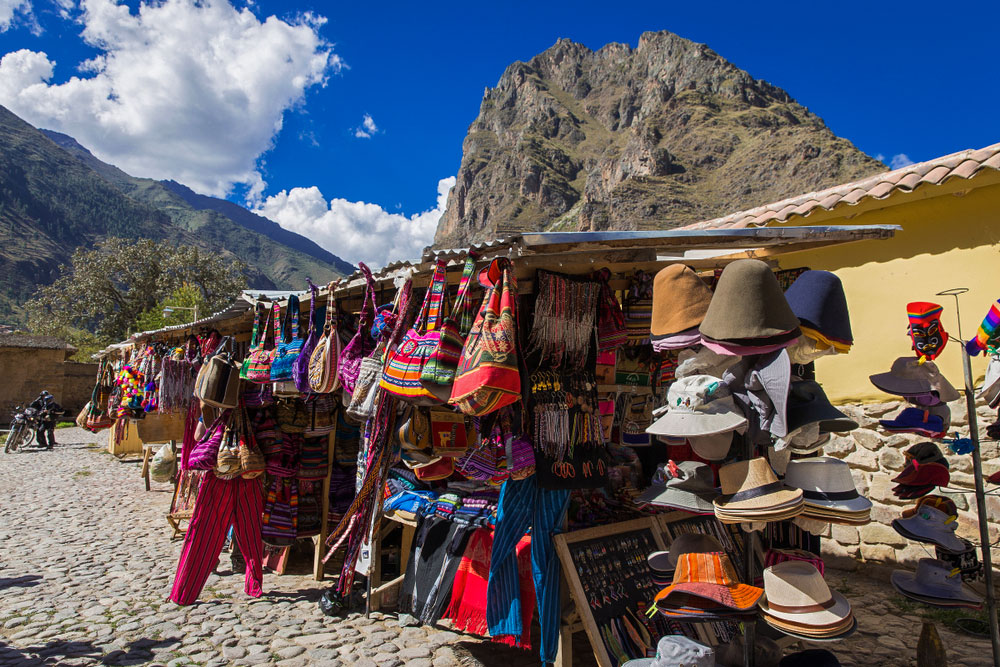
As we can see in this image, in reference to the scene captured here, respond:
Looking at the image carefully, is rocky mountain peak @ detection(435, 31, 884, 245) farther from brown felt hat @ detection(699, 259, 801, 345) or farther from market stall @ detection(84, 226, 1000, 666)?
brown felt hat @ detection(699, 259, 801, 345)

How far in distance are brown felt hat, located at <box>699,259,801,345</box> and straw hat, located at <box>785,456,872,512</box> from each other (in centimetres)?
44

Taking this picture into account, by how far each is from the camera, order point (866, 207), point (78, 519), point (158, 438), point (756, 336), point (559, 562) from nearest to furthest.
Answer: point (756, 336)
point (559, 562)
point (866, 207)
point (78, 519)
point (158, 438)

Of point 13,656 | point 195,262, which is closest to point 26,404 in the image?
point 195,262

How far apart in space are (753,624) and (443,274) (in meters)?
2.20

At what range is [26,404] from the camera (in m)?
21.8

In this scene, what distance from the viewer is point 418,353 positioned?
3.00 meters

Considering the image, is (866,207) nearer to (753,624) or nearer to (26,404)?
(753,624)

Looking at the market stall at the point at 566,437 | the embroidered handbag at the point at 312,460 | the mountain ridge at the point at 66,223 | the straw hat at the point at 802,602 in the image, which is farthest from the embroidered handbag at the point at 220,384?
the mountain ridge at the point at 66,223

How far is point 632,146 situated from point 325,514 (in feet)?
239

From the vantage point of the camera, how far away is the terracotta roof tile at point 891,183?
4691 mm

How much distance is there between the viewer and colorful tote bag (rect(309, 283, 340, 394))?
4121mm

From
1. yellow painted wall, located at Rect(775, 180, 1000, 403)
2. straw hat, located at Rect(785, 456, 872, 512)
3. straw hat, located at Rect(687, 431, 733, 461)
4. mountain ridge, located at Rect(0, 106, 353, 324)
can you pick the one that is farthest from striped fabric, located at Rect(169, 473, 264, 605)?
mountain ridge, located at Rect(0, 106, 353, 324)

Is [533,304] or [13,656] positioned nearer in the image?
A: [533,304]

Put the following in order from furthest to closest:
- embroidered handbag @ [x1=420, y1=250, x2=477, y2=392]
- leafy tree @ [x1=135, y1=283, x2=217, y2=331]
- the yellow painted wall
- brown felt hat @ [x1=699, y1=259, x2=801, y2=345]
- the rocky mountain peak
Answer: the rocky mountain peak, leafy tree @ [x1=135, y1=283, x2=217, y2=331], the yellow painted wall, embroidered handbag @ [x1=420, y1=250, x2=477, y2=392], brown felt hat @ [x1=699, y1=259, x2=801, y2=345]
